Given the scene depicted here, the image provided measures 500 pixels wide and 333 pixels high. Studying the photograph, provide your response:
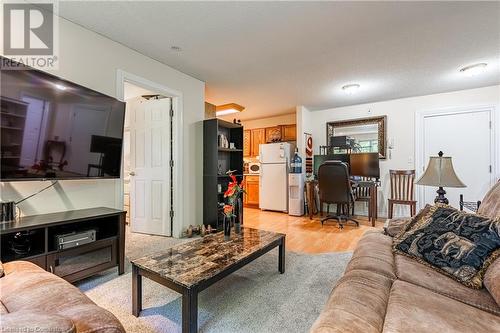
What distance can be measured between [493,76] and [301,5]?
11.4 ft

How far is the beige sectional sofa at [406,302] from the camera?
861mm

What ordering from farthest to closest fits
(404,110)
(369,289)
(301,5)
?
(404,110), (301,5), (369,289)

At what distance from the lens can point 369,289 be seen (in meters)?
1.12

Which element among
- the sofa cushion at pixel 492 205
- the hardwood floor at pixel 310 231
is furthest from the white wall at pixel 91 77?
the sofa cushion at pixel 492 205

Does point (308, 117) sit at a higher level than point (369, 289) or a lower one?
higher

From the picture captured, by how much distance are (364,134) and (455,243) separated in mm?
3962

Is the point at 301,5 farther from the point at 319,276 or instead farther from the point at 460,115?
the point at 460,115

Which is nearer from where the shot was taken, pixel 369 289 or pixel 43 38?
pixel 369 289

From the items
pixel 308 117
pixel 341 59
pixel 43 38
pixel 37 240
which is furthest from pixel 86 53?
pixel 308 117

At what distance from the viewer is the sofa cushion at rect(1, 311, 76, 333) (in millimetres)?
572

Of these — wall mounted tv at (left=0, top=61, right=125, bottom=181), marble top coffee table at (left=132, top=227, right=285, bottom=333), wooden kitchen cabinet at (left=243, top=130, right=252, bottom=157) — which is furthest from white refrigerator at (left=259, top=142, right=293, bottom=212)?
wall mounted tv at (left=0, top=61, right=125, bottom=181)

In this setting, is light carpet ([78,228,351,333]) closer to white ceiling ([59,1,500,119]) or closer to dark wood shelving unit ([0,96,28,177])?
dark wood shelving unit ([0,96,28,177])

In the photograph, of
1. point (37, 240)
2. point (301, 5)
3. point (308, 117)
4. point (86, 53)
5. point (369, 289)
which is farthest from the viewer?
point (308, 117)

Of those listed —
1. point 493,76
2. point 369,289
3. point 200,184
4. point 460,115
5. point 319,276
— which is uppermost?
point 493,76
